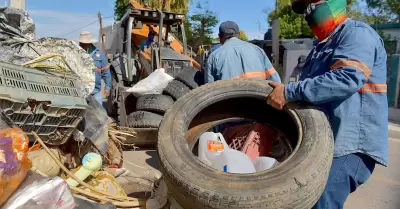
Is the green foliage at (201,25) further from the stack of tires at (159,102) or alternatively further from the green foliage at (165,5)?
the stack of tires at (159,102)

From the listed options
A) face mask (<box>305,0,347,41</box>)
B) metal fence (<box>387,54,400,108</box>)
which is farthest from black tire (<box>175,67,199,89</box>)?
metal fence (<box>387,54,400,108</box>)

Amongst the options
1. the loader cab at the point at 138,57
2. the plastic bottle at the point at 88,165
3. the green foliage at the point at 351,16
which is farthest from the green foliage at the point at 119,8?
the plastic bottle at the point at 88,165

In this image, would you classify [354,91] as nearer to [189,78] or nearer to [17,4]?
[189,78]

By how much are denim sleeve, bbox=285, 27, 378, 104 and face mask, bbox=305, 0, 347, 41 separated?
209mm

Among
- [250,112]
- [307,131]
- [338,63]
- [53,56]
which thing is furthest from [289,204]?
[53,56]

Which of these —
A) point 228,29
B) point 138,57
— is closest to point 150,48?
point 138,57

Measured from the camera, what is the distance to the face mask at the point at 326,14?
8.45 feet

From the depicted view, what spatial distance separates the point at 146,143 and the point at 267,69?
229cm

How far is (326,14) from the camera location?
8.50 feet

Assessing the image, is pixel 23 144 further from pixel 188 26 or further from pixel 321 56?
pixel 188 26

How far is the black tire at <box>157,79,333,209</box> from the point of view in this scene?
2219 mm

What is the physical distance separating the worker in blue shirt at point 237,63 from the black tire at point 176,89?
4.17 feet

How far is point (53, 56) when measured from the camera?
3396mm

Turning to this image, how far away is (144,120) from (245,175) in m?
3.71
